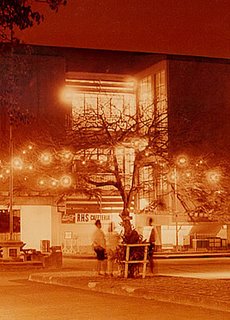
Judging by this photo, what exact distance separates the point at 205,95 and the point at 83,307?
131ft

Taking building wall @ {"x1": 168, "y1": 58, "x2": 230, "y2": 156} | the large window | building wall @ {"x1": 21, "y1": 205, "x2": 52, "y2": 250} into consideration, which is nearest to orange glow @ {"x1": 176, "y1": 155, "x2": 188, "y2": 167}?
building wall @ {"x1": 21, "y1": 205, "x2": 52, "y2": 250}

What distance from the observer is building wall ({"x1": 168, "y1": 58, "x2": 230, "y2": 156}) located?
52000mm

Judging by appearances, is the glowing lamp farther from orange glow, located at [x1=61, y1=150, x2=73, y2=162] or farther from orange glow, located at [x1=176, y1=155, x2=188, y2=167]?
orange glow, located at [x1=176, y1=155, x2=188, y2=167]

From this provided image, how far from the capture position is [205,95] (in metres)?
55.1

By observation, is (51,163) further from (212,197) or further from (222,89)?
(222,89)

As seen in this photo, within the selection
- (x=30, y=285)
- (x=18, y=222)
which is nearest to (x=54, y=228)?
(x=18, y=222)

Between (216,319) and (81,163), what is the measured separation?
17383mm

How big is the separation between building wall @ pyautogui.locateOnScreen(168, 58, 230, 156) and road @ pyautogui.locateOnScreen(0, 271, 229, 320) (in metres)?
30.8

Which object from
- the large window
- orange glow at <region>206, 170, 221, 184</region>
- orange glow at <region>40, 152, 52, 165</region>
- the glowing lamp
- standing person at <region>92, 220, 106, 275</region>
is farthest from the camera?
the large window

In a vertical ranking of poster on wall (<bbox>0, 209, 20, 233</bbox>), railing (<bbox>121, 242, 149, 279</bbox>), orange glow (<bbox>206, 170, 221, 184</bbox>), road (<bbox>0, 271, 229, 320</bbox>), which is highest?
orange glow (<bbox>206, 170, 221, 184</bbox>)

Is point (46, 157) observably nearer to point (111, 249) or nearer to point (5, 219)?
point (111, 249)

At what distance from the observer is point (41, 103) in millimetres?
52688

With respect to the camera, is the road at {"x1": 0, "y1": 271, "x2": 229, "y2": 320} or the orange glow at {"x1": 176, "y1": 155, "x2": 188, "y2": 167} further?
the orange glow at {"x1": 176, "y1": 155, "x2": 188, "y2": 167}

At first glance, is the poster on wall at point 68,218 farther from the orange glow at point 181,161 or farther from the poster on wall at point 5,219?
the orange glow at point 181,161
